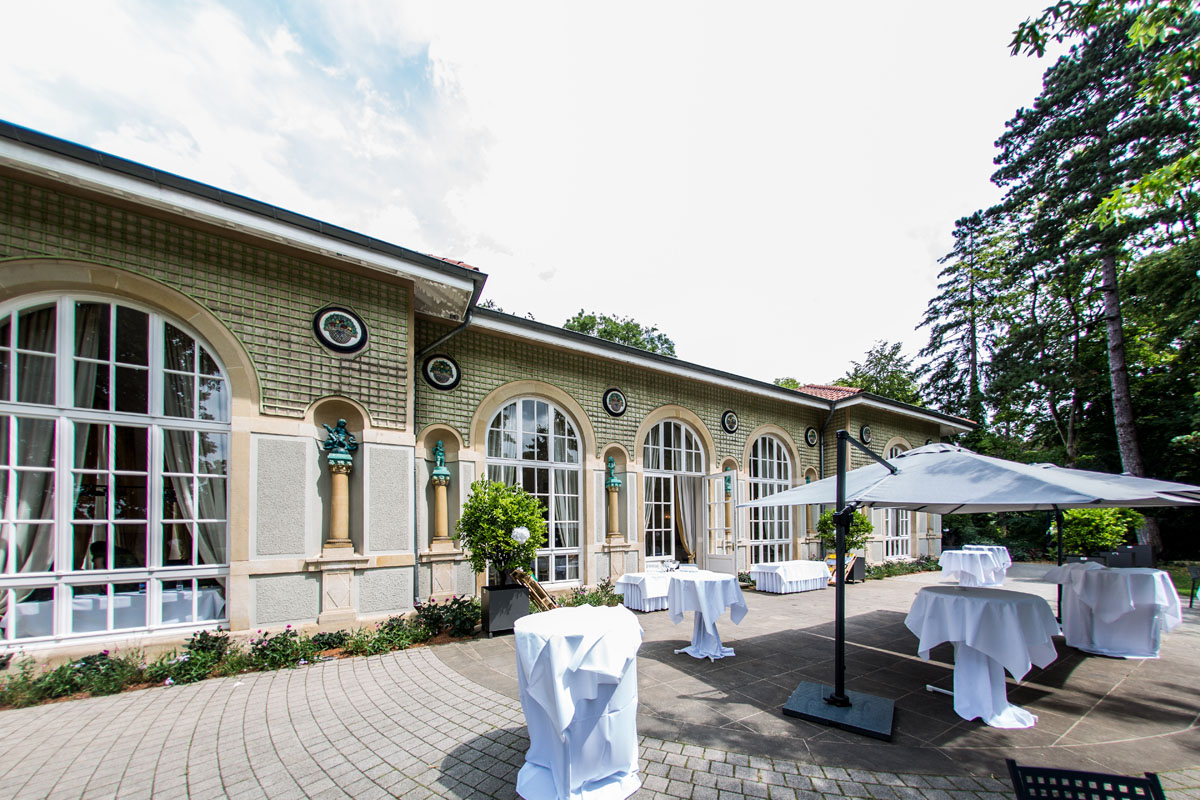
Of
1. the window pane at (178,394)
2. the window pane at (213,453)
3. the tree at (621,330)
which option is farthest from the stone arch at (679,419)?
the tree at (621,330)

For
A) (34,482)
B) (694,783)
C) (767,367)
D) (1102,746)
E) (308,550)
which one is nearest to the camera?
(694,783)

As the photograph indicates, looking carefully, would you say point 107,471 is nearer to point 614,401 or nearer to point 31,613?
point 31,613

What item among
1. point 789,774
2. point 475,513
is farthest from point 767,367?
point 789,774

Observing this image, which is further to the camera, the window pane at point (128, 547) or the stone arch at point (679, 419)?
the stone arch at point (679, 419)

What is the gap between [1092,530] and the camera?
9.64 m

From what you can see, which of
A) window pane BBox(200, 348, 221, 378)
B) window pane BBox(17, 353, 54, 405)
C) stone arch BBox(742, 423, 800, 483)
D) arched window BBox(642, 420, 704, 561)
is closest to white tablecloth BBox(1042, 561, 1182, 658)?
arched window BBox(642, 420, 704, 561)

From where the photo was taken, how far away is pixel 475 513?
20.6 ft

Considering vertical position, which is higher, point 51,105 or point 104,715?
point 51,105

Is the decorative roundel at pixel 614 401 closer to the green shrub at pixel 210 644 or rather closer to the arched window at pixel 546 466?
the arched window at pixel 546 466

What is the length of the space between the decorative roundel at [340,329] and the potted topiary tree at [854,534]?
957 cm

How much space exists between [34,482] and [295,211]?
3625mm

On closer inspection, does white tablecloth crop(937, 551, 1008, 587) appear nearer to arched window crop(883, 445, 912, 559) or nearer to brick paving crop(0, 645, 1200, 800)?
arched window crop(883, 445, 912, 559)

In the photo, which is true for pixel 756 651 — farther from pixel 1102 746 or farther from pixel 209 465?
pixel 209 465

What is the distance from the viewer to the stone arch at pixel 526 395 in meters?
7.99
